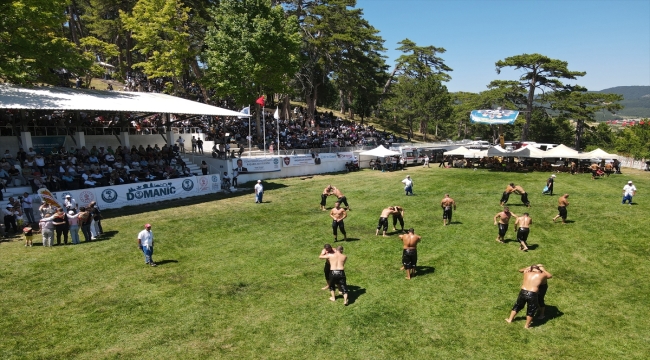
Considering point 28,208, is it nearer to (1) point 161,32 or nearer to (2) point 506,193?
(2) point 506,193

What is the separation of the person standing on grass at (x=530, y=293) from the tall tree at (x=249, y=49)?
28.9 m

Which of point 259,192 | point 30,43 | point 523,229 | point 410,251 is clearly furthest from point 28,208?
point 523,229

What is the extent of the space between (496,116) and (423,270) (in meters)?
38.8

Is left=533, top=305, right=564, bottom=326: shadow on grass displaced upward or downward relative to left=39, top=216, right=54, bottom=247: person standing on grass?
downward

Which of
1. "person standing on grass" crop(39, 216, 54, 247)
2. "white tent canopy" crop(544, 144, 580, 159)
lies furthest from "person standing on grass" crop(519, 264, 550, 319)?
"white tent canopy" crop(544, 144, 580, 159)

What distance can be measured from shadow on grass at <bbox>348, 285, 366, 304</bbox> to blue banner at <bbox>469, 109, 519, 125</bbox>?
1569 inches

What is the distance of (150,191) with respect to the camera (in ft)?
75.4

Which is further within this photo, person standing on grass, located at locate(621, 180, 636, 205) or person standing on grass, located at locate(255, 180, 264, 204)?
person standing on grass, located at locate(255, 180, 264, 204)

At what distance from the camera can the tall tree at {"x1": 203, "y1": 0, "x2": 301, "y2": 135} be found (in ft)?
112

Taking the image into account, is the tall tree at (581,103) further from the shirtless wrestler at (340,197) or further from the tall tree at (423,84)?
the shirtless wrestler at (340,197)

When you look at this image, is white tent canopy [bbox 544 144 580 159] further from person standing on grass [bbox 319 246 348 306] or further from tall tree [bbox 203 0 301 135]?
person standing on grass [bbox 319 246 348 306]

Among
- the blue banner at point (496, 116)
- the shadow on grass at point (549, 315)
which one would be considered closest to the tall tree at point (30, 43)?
the shadow on grass at point (549, 315)

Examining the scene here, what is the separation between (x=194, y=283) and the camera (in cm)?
1195

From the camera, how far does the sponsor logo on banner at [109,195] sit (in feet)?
68.6
